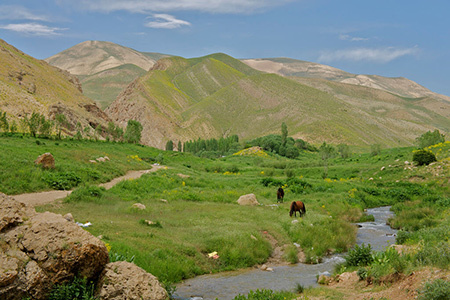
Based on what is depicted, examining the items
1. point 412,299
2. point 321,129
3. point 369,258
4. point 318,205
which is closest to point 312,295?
point 412,299

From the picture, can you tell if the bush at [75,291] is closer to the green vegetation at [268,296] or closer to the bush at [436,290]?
the green vegetation at [268,296]

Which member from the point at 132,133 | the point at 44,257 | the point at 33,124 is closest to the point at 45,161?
the point at 44,257

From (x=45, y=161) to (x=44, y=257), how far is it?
2363 cm

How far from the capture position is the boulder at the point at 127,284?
372 inches

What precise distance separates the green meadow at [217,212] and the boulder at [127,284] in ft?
4.03

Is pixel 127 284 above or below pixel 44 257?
below

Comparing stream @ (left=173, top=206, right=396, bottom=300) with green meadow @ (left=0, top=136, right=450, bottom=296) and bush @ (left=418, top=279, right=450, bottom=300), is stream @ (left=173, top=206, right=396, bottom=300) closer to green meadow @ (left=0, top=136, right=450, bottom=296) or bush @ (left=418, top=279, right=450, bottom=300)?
green meadow @ (left=0, top=136, right=450, bottom=296)

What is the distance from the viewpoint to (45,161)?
29922 millimetres

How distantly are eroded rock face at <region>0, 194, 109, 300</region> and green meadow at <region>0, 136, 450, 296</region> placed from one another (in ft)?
6.29

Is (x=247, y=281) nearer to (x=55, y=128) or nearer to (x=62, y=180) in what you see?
(x=62, y=180)

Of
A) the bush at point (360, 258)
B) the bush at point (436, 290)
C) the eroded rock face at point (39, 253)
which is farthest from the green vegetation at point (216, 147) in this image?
the bush at point (436, 290)

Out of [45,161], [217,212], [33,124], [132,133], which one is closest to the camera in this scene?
[217,212]

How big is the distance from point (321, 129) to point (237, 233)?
165 metres

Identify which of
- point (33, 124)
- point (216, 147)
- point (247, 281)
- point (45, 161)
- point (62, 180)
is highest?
point (33, 124)
